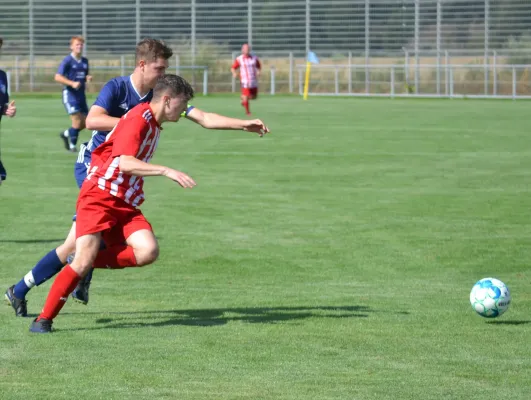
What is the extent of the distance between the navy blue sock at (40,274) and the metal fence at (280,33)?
39857 millimetres

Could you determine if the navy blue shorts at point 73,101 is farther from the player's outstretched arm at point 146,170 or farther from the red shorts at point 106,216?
the player's outstretched arm at point 146,170

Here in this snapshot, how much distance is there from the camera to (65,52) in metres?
54.2

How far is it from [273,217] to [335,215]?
0.76m

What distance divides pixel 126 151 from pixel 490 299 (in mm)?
2719

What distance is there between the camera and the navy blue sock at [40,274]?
7715 millimetres

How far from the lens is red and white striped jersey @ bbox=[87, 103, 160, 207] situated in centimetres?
700

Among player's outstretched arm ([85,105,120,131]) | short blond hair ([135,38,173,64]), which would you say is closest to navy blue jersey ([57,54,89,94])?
player's outstretched arm ([85,105,120,131])

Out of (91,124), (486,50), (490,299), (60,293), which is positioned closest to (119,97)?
(91,124)

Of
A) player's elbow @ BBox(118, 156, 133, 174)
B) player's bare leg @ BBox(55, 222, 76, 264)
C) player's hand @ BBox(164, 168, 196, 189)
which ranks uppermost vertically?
player's elbow @ BBox(118, 156, 133, 174)

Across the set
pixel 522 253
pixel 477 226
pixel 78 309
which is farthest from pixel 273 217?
pixel 78 309

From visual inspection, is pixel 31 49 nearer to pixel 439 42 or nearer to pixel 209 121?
pixel 439 42

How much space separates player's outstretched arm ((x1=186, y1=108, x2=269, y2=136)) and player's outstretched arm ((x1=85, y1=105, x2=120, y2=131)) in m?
0.70

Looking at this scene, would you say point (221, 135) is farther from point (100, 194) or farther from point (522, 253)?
point (100, 194)

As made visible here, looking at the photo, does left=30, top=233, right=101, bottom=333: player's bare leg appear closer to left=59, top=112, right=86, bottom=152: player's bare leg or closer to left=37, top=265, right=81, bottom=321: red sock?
left=37, top=265, right=81, bottom=321: red sock
